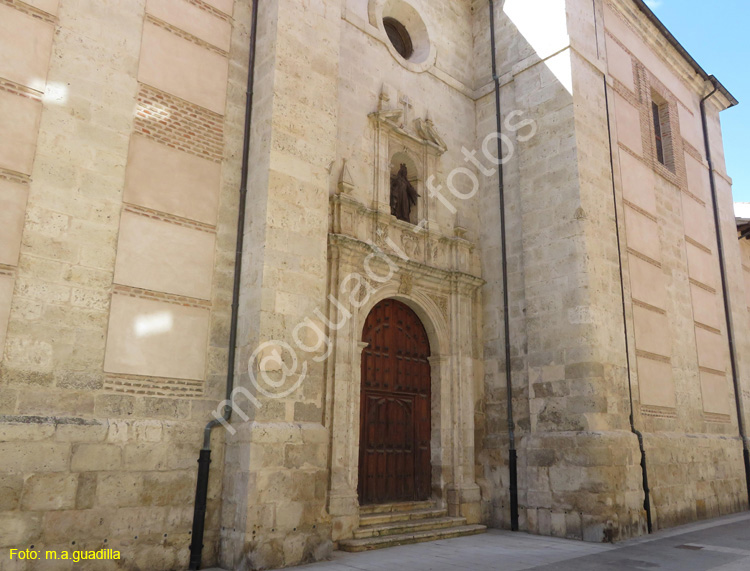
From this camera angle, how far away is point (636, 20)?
12156 mm

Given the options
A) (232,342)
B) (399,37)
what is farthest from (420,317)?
(399,37)

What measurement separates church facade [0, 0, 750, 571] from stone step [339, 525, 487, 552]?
0.11 m

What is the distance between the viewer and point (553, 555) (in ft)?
22.5

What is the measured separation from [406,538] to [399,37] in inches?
303

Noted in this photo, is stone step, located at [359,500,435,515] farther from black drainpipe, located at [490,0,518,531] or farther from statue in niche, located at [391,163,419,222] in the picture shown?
statue in niche, located at [391,163,419,222]

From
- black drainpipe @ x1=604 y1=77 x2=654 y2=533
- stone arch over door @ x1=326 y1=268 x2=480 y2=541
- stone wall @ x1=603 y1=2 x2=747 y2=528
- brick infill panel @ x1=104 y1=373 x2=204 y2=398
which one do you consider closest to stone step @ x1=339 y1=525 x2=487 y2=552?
stone arch over door @ x1=326 y1=268 x2=480 y2=541

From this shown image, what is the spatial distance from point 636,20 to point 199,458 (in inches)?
450

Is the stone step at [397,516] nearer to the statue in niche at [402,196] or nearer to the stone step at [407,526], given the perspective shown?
the stone step at [407,526]

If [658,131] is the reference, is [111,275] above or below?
below

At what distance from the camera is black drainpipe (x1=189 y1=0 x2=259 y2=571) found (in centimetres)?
595

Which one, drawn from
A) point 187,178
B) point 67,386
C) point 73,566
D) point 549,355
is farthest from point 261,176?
point 549,355

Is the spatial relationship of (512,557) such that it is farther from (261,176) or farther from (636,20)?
(636,20)

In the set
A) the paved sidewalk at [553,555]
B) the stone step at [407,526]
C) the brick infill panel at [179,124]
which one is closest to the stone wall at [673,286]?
the paved sidewalk at [553,555]

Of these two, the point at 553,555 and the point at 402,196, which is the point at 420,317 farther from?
the point at 553,555
